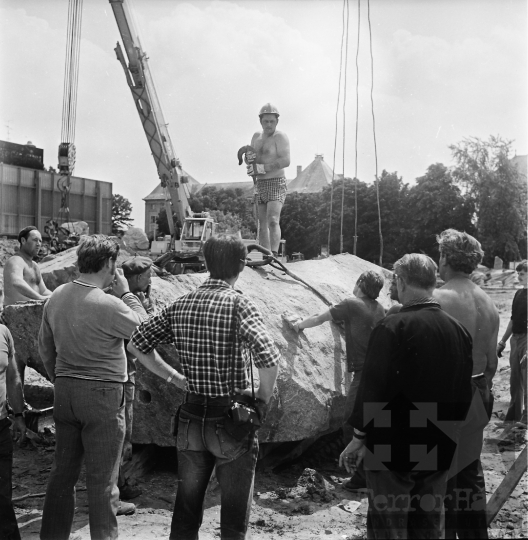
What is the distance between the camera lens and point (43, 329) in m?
3.41

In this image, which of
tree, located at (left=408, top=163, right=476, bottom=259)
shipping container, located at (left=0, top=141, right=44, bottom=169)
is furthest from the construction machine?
tree, located at (left=408, top=163, right=476, bottom=259)

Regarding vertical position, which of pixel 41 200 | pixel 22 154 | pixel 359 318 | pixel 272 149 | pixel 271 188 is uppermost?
pixel 22 154

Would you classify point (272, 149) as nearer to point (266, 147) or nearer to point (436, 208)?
point (266, 147)

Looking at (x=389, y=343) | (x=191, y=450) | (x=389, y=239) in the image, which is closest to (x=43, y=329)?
(x=191, y=450)

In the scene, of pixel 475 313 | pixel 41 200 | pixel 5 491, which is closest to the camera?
pixel 5 491

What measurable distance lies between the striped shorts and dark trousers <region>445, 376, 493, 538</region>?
4032 millimetres

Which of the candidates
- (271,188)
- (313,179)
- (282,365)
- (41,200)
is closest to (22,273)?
(282,365)

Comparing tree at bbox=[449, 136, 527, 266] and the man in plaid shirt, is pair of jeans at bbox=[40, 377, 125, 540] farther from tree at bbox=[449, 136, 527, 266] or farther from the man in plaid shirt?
tree at bbox=[449, 136, 527, 266]

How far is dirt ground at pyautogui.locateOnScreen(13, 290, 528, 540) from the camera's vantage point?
3979 millimetres

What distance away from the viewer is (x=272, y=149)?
6.86m

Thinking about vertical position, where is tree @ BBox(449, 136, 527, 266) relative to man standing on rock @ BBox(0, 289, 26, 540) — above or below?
above

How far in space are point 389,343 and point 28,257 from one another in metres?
3.86

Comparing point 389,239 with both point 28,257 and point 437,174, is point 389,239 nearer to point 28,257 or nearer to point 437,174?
point 437,174

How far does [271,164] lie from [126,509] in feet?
13.3
